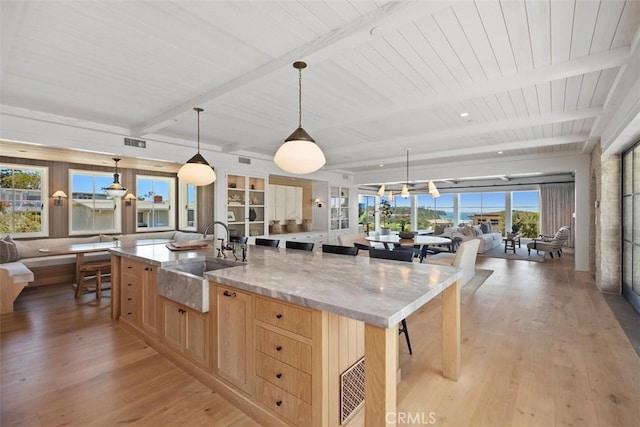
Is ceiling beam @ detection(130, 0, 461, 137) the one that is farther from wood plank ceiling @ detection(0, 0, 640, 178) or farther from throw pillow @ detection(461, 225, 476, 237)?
throw pillow @ detection(461, 225, 476, 237)

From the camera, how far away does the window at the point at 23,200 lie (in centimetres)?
572

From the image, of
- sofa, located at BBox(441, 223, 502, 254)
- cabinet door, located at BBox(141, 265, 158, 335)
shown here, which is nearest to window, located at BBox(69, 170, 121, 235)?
cabinet door, located at BBox(141, 265, 158, 335)

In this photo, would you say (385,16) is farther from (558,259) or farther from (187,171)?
(558,259)

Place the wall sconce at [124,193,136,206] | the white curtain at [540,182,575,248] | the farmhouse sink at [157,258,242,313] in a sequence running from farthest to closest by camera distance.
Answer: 1. the white curtain at [540,182,575,248]
2. the wall sconce at [124,193,136,206]
3. the farmhouse sink at [157,258,242,313]

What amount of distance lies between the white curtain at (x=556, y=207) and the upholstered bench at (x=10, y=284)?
44.7 ft

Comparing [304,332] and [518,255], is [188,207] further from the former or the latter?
[518,255]

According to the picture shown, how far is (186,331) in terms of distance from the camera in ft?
7.82

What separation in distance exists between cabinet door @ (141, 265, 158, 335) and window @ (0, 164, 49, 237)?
505 centimetres

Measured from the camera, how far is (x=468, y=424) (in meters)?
1.84

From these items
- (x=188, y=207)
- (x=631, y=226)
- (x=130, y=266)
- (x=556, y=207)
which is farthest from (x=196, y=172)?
(x=556, y=207)

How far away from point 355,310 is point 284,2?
1831 millimetres

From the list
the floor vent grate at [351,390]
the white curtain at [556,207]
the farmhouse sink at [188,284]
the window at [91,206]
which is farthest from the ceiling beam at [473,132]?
the white curtain at [556,207]

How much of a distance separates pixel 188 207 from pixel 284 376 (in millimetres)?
6717

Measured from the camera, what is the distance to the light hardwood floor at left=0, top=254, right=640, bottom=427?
6.32ft
